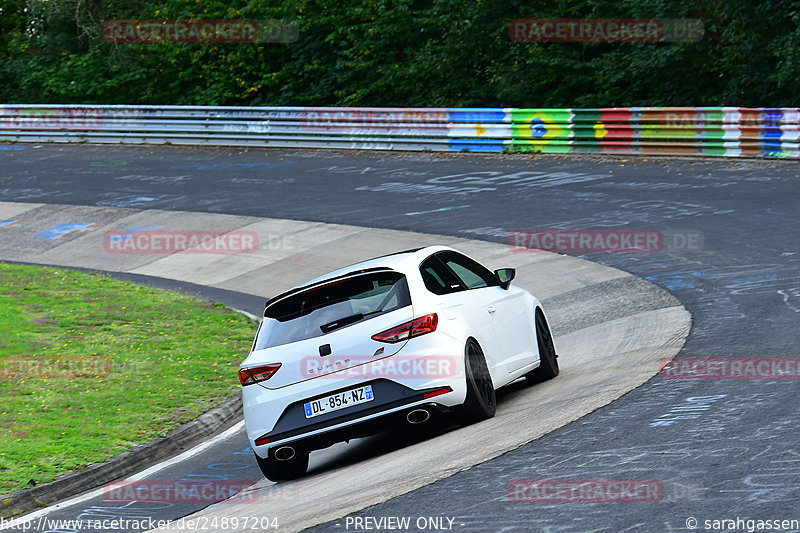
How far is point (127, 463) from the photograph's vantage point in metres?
9.15

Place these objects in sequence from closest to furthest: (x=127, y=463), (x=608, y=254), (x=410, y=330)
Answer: (x=410, y=330) → (x=127, y=463) → (x=608, y=254)

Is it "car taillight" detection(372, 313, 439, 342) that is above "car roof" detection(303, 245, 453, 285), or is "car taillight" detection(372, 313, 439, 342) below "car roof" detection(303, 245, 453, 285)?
below

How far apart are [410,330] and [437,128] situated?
19955 millimetres

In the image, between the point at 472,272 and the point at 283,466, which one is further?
the point at 472,272

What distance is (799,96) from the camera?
27250 mm

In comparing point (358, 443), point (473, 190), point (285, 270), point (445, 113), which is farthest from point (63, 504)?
point (445, 113)

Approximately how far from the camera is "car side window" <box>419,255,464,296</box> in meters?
8.51

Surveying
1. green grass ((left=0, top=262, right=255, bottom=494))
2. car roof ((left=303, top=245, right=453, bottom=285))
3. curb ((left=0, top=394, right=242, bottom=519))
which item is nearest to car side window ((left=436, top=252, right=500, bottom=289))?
car roof ((left=303, top=245, right=453, bottom=285))

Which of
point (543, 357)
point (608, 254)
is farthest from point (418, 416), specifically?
point (608, 254)

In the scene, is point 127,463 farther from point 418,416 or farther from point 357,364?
point 418,416

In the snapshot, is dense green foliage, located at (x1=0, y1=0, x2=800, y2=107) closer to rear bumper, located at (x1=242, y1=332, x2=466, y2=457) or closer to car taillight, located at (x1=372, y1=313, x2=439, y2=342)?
car taillight, located at (x1=372, y1=313, x2=439, y2=342)

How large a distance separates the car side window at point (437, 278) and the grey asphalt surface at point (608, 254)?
139cm

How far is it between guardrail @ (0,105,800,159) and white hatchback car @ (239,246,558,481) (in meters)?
15.4

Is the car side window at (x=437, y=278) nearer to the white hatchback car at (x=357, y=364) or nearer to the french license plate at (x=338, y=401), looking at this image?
the white hatchback car at (x=357, y=364)
